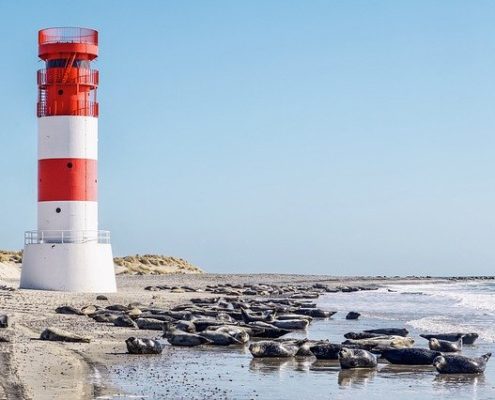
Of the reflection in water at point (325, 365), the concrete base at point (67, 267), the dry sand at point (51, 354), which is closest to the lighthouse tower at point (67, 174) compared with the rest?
the concrete base at point (67, 267)

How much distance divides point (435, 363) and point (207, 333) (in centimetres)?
542

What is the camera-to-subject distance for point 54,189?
33.9m

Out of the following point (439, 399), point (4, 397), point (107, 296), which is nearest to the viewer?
point (4, 397)

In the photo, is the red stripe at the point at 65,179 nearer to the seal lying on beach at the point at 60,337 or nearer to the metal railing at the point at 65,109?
the metal railing at the point at 65,109

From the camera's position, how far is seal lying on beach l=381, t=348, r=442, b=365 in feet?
52.7

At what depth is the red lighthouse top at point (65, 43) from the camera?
3425 cm

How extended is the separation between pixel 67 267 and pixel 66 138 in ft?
14.5

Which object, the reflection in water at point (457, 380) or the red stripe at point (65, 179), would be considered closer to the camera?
the reflection in water at point (457, 380)

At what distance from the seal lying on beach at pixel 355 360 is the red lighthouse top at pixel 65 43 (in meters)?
21.4

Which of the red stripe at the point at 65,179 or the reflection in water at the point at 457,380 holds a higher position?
the red stripe at the point at 65,179

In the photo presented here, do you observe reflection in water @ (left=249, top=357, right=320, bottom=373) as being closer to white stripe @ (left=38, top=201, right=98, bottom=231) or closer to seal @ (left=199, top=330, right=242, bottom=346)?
seal @ (left=199, top=330, right=242, bottom=346)

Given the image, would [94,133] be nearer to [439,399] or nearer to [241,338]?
[241,338]

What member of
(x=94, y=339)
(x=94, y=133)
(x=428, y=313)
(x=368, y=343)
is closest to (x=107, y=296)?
(x=94, y=133)

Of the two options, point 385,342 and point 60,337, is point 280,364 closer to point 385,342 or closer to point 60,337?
point 385,342
